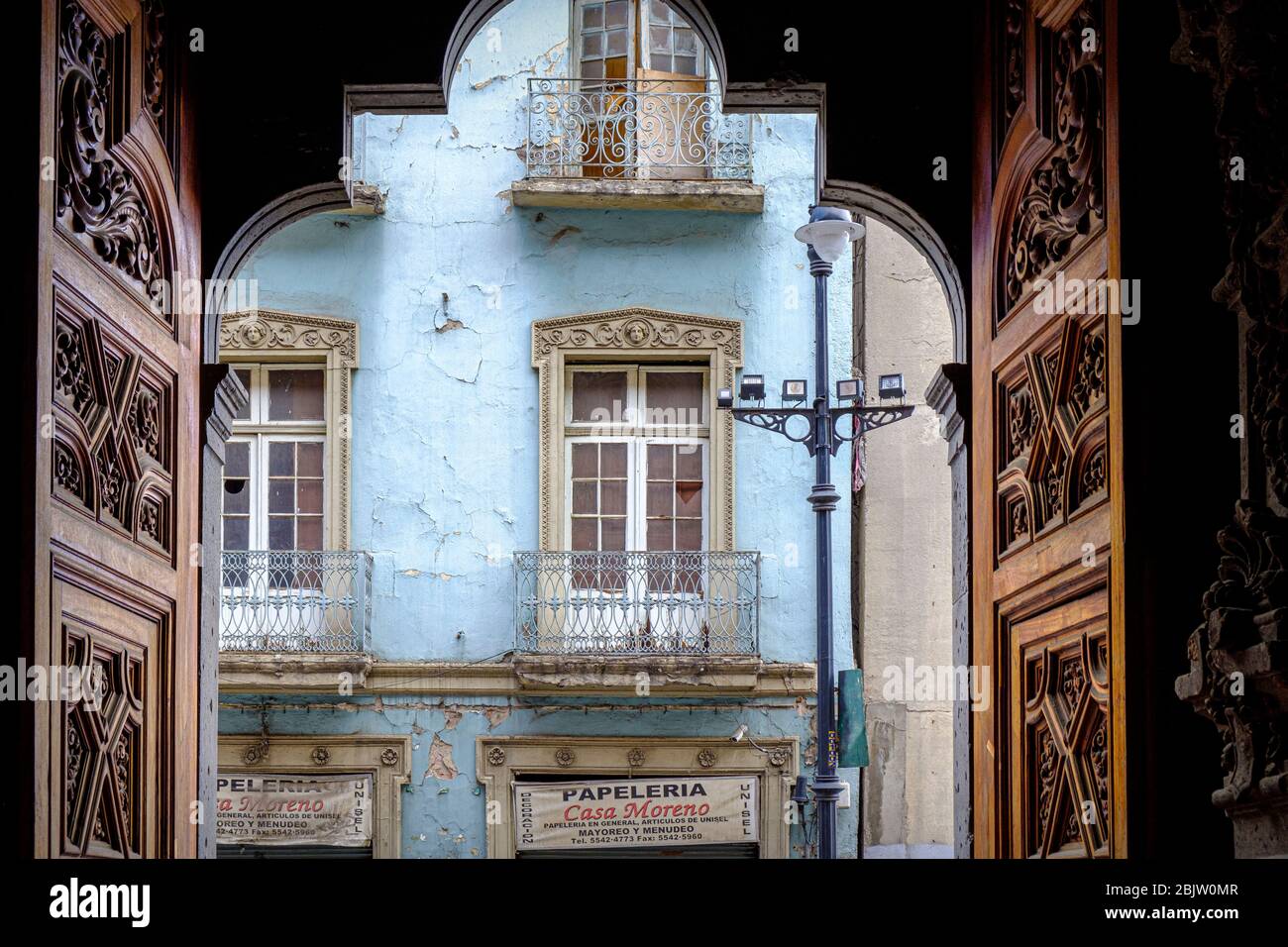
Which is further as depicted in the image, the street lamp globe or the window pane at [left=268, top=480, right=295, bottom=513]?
the window pane at [left=268, top=480, right=295, bottom=513]

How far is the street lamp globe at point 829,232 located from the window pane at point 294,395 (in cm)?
509

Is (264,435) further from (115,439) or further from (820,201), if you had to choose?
(115,439)

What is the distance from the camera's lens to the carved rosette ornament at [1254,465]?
358 cm

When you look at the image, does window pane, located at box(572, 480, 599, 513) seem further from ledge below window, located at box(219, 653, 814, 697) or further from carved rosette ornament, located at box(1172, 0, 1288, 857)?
carved rosette ornament, located at box(1172, 0, 1288, 857)

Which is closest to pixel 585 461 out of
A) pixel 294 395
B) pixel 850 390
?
pixel 294 395

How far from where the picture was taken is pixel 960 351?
612 cm

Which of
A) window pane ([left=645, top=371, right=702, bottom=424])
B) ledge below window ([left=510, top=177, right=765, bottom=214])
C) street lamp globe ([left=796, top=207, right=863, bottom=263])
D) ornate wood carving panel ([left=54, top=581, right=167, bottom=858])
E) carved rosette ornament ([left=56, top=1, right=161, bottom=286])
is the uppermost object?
ledge below window ([left=510, top=177, right=765, bottom=214])

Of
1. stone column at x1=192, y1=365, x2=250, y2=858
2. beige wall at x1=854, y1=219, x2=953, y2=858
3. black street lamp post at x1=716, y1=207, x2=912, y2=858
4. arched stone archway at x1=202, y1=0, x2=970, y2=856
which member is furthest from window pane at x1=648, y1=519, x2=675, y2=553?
stone column at x1=192, y1=365, x2=250, y2=858

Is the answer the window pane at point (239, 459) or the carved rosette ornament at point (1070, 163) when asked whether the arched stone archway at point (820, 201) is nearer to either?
the carved rosette ornament at point (1070, 163)

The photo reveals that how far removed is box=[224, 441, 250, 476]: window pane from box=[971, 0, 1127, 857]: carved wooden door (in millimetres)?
10010

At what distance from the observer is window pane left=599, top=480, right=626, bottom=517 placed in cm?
1502
